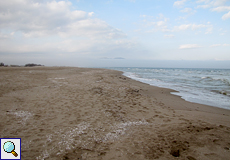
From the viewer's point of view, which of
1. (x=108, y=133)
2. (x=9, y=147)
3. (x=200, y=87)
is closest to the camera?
(x=9, y=147)

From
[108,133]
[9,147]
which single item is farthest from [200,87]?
[9,147]

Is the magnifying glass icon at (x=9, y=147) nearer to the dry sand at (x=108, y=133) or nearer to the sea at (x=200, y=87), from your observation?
the dry sand at (x=108, y=133)

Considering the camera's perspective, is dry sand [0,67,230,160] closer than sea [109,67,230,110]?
Yes

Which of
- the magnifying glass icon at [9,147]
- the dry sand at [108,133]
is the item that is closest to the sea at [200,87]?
the dry sand at [108,133]

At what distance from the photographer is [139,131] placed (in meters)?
4.13

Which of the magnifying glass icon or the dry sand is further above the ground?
the dry sand

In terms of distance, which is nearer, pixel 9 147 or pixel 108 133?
pixel 9 147

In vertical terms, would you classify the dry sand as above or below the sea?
below

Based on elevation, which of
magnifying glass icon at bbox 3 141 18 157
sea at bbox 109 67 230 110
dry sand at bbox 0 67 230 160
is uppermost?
sea at bbox 109 67 230 110

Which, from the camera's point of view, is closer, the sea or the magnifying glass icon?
the magnifying glass icon

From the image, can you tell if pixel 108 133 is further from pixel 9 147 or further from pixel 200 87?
pixel 200 87

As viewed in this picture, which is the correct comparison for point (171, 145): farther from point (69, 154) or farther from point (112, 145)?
point (69, 154)

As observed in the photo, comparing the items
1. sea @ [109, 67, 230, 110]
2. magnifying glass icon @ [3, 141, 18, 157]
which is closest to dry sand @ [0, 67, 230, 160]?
magnifying glass icon @ [3, 141, 18, 157]

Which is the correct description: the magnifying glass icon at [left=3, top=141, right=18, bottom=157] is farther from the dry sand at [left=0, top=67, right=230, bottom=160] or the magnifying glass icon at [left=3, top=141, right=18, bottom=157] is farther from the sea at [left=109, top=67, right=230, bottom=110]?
the sea at [left=109, top=67, right=230, bottom=110]
